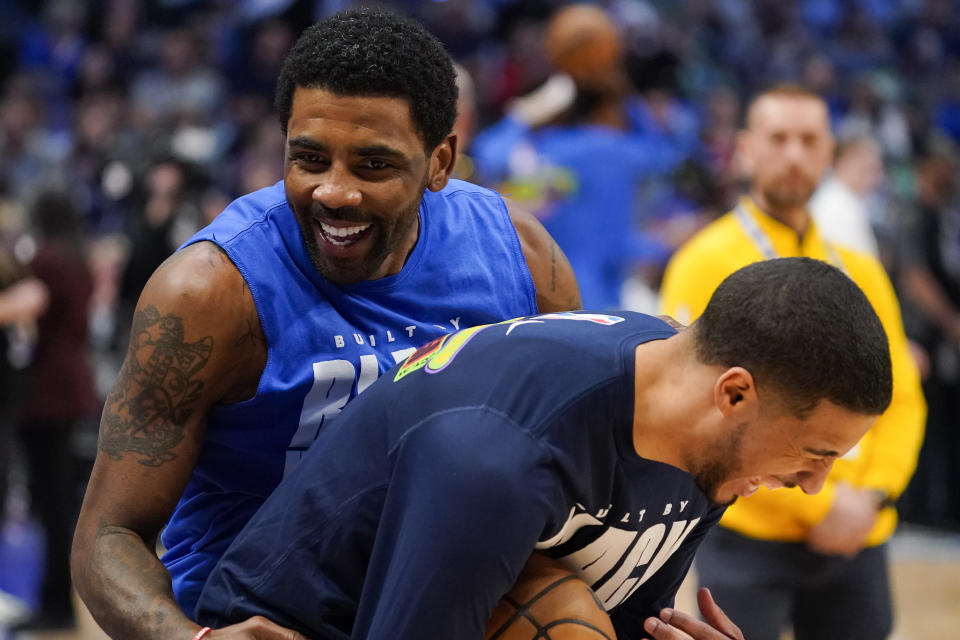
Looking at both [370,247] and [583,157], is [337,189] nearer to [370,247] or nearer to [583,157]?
[370,247]

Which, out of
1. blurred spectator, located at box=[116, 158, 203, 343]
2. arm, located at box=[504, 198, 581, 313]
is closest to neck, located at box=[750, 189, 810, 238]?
arm, located at box=[504, 198, 581, 313]

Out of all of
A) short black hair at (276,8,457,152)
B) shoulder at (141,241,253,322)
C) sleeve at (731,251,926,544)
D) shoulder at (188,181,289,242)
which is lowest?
sleeve at (731,251,926,544)

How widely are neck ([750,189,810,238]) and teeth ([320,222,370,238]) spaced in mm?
1835

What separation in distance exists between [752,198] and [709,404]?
2099 mm

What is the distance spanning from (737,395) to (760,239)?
1920mm

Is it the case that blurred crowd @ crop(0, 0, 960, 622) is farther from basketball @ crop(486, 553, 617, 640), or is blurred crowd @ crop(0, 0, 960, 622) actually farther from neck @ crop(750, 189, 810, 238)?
basketball @ crop(486, 553, 617, 640)

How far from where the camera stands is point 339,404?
94.0 inches

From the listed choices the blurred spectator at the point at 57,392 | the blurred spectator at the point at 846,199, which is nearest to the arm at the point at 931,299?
the blurred spectator at the point at 846,199

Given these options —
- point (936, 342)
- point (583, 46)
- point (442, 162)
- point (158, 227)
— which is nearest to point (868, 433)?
point (442, 162)

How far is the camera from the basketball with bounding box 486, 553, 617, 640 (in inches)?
78.1

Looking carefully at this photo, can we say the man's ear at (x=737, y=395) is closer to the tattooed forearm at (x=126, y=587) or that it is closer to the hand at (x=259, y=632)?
the hand at (x=259, y=632)

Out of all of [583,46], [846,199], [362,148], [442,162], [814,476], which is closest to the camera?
[814,476]

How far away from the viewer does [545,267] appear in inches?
108

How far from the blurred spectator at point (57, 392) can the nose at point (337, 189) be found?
13.3 feet
